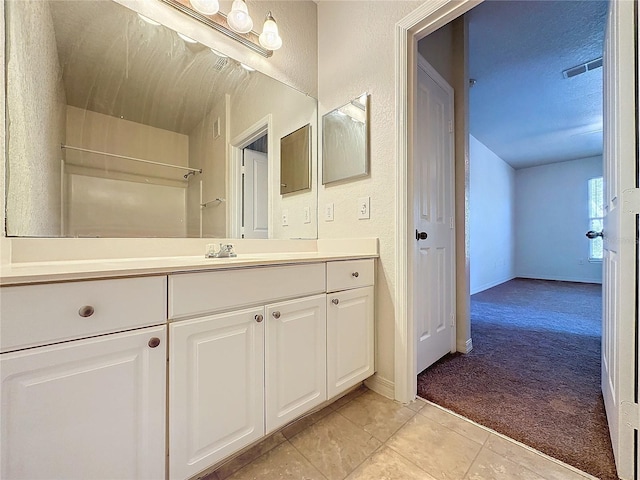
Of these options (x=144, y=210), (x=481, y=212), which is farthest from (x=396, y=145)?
(x=481, y=212)

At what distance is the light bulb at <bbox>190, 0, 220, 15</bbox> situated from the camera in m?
1.31

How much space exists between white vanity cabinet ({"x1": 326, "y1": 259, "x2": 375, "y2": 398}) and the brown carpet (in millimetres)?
451

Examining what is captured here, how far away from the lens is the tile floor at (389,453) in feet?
3.24

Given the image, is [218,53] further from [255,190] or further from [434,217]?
[434,217]

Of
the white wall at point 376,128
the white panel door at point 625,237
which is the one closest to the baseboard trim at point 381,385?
the white wall at point 376,128

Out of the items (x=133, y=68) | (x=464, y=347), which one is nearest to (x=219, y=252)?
(x=133, y=68)

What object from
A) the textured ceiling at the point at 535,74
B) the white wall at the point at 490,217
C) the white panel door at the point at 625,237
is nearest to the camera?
the white panel door at the point at 625,237

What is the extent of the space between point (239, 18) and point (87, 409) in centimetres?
177

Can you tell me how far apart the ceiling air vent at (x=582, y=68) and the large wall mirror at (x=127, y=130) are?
3.03 metres

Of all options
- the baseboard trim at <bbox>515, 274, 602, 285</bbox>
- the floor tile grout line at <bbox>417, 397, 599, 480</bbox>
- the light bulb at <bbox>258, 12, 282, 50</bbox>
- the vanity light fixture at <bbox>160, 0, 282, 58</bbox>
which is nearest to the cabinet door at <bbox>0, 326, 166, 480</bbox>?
the floor tile grout line at <bbox>417, 397, 599, 480</bbox>

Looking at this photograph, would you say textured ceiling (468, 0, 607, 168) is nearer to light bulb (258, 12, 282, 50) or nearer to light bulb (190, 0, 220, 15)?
light bulb (258, 12, 282, 50)

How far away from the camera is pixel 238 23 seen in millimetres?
1430

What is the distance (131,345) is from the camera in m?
0.76

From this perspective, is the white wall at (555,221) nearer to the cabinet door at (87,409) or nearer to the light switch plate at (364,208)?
the light switch plate at (364,208)
